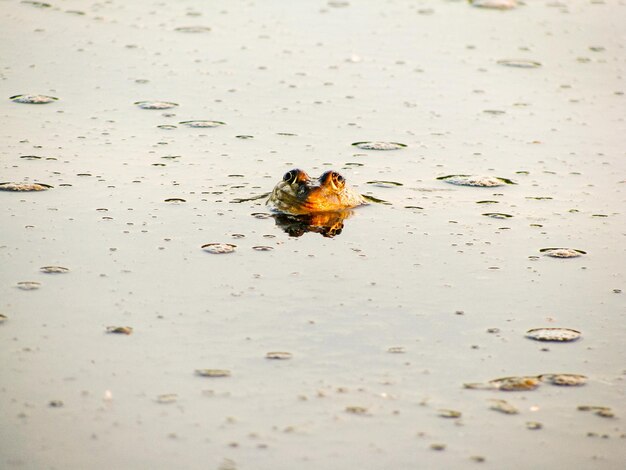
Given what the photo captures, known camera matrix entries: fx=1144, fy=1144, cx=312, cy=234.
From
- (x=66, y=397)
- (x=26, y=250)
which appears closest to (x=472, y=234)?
(x=26, y=250)

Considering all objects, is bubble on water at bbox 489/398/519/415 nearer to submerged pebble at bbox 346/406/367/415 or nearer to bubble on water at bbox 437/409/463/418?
bubble on water at bbox 437/409/463/418

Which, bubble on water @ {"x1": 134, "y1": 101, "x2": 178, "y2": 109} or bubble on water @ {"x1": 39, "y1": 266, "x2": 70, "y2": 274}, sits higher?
bubble on water @ {"x1": 134, "y1": 101, "x2": 178, "y2": 109}

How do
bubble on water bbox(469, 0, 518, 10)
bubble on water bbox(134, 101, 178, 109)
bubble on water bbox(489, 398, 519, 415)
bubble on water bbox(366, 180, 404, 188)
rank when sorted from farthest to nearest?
bubble on water bbox(469, 0, 518, 10), bubble on water bbox(134, 101, 178, 109), bubble on water bbox(366, 180, 404, 188), bubble on water bbox(489, 398, 519, 415)

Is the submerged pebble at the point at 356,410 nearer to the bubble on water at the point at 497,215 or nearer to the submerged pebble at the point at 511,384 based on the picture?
the submerged pebble at the point at 511,384

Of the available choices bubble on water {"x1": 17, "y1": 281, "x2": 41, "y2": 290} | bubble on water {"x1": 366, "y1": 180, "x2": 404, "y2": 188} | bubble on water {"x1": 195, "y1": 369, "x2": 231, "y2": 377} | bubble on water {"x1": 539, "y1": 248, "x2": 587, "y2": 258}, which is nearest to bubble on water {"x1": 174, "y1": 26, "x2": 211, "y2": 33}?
bubble on water {"x1": 366, "y1": 180, "x2": 404, "y2": 188}

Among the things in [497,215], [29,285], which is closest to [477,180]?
[497,215]

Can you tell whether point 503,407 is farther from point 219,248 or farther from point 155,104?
point 155,104
